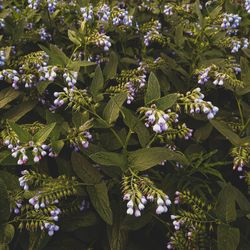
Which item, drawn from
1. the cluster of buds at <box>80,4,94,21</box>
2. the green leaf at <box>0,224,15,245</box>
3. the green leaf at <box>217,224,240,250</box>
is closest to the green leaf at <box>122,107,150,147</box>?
the green leaf at <box>217,224,240,250</box>

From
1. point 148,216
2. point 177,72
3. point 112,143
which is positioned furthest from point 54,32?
point 148,216

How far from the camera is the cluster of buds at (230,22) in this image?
145 inches

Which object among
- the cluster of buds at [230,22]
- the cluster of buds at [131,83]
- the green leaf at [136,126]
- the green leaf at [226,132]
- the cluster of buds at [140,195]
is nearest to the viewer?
the cluster of buds at [140,195]

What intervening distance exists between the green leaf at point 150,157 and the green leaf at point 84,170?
0.27m

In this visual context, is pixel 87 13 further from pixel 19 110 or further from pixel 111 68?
pixel 19 110

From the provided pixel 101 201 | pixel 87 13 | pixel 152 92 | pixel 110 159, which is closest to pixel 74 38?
pixel 87 13

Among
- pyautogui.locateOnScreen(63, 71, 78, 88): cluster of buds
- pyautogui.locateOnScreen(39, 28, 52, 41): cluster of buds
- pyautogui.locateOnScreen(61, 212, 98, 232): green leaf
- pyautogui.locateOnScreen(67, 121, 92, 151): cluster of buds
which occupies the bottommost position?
pyautogui.locateOnScreen(61, 212, 98, 232): green leaf

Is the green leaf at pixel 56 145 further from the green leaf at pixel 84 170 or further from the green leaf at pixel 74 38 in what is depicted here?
the green leaf at pixel 74 38

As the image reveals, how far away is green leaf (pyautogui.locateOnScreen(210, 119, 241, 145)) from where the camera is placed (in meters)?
2.77

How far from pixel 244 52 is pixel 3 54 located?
212 centimetres

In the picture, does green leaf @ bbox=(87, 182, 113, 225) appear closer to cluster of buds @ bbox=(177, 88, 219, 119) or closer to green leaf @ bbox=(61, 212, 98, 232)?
green leaf @ bbox=(61, 212, 98, 232)

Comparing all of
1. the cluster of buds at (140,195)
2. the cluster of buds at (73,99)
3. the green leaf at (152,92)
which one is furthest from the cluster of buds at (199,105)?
the cluster of buds at (73,99)

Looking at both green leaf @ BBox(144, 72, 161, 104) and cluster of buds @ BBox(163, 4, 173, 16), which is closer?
green leaf @ BBox(144, 72, 161, 104)

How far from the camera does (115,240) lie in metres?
2.57
